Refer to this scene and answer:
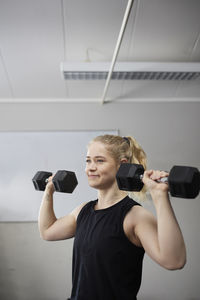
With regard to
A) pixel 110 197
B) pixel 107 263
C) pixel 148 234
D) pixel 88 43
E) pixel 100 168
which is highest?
pixel 88 43

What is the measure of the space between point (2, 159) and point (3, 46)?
1.25 m

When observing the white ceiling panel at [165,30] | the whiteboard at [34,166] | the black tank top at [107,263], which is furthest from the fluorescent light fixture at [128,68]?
the black tank top at [107,263]

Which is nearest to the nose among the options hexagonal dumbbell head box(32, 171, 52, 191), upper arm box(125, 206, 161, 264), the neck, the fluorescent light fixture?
the neck

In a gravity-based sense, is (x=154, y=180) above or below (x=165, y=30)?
below

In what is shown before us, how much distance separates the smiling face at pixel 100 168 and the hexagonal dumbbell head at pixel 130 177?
0.18 meters

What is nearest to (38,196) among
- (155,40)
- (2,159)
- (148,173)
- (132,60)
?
(2,159)

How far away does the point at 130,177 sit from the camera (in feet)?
3.67

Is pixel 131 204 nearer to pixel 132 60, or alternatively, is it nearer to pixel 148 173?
pixel 148 173

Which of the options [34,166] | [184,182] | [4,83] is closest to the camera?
[184,182]

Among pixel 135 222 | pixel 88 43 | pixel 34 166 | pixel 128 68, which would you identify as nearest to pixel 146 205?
pixel 34 166

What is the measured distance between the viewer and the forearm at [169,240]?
0.97 meters

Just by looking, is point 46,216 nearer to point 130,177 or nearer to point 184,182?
point 130,177

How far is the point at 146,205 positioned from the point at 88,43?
1.79 metres

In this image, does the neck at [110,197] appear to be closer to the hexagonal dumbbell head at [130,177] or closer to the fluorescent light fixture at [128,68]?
the hexagonal dumbbell head at [130,177]
